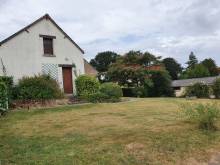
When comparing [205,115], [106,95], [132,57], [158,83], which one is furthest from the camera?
[132,57]

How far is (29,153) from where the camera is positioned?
7.46 metres

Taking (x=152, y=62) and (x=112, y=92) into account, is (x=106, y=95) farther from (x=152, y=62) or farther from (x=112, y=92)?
(x=152, y=62)

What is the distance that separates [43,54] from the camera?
22156mm

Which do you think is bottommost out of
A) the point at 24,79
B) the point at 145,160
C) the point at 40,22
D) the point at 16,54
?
the point at 145,160

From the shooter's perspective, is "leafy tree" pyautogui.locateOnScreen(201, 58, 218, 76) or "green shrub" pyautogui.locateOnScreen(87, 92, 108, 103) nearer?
"green shrub" pyautogui.locateOnScreen(87, 92, 108, 103)

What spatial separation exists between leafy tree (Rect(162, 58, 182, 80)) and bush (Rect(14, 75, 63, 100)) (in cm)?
6154

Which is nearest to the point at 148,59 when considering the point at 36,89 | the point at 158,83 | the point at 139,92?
the point at 158,83

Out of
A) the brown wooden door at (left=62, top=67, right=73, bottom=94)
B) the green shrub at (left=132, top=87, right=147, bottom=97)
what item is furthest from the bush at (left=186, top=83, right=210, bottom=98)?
the brown wooden door at (left=62, top=67, right=73, bottom=94)

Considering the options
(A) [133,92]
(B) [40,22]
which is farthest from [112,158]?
(A) [133,92]

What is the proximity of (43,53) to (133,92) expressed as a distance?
12.8 meters

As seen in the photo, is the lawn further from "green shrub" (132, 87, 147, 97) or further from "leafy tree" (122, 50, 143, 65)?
"leafy tree" (122, 50, 143, 65)

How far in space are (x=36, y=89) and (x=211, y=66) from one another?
67.9 m

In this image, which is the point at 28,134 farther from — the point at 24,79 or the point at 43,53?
the point at 43,53

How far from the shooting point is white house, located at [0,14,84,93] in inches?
815
